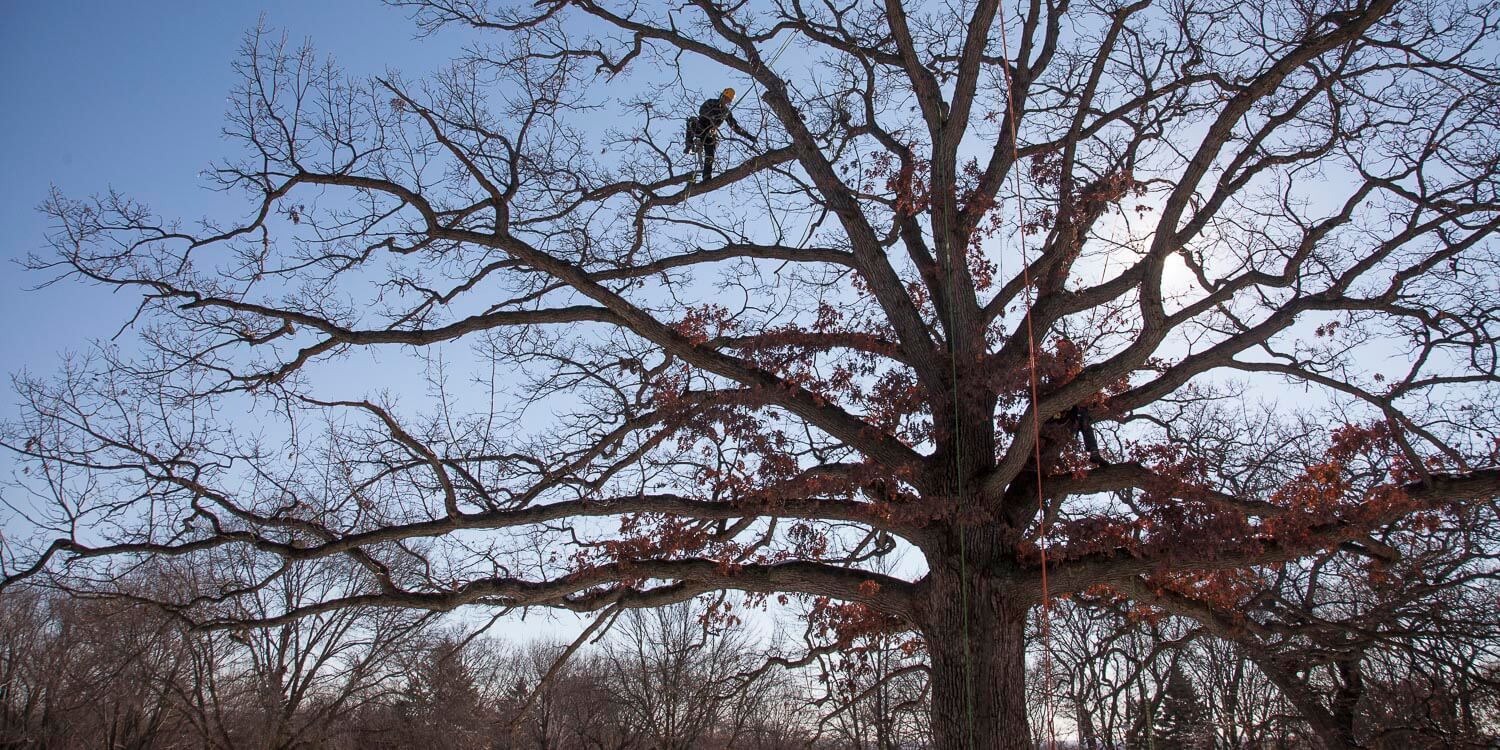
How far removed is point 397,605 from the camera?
9031 mm

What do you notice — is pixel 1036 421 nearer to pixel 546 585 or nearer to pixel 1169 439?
pixel 1169 439

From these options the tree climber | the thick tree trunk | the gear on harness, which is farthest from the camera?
the tree climber

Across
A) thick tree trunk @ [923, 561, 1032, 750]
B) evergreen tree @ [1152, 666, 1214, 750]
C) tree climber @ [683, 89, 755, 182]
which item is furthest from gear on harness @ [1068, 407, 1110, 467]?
evergreen tree @ [1152, 666, 1214, 750]

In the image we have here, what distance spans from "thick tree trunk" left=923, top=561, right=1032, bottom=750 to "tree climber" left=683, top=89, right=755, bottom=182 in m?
5.18

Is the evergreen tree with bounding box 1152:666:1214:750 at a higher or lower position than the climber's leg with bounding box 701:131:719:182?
lower

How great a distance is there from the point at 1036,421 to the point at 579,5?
23.5ft

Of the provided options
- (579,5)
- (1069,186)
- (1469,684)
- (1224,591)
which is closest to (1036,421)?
(1069,186)

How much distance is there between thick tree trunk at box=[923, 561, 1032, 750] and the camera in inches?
314

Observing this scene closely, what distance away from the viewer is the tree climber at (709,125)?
1018cm

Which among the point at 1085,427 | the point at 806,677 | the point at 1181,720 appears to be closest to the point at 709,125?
the point at 1085,427

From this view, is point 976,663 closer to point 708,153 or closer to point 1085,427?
point 1085,427

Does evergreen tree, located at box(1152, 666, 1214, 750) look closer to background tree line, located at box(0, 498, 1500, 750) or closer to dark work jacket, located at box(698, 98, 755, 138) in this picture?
background tree line, located at box(0, 498, 1500, 750)

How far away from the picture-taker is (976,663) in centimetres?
822

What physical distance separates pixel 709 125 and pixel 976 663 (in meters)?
6.10
